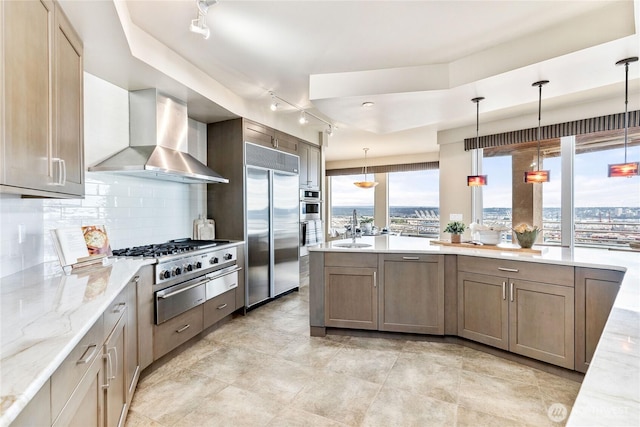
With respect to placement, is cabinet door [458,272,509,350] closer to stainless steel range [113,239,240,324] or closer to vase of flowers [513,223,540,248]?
vase of flowers [513,223,540,248]

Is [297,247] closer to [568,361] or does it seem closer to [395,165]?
[568,361]

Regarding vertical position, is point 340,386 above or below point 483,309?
below

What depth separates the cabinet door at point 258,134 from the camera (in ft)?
12.7

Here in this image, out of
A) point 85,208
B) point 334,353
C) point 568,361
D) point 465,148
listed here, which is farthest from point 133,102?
point 465,148

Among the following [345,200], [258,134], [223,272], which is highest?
[258,134]

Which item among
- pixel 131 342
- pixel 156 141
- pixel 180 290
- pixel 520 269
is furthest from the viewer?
pixel 156 141

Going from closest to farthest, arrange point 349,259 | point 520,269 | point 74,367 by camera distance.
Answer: point 74,367 → point 520,269 → point 349,259

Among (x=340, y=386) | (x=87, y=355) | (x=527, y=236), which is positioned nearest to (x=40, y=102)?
(x=87, y=355)

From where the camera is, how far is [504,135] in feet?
14.9

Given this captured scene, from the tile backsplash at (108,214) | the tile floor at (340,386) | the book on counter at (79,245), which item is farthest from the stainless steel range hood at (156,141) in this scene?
the tile floor at (340,386)

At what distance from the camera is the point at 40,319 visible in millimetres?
1091

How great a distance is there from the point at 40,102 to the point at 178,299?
1751mm

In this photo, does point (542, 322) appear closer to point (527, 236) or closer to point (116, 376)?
point (527, 236)

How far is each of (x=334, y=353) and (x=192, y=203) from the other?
2351 mm
